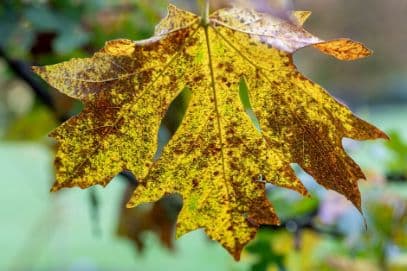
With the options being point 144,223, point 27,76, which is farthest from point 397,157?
point 27,76

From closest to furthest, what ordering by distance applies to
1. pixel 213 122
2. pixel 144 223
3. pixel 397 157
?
1. pixel 213 122
2. pixel 397 157
3. pixel 144 223

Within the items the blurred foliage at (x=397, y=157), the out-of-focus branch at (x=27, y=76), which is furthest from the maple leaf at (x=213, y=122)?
the blurred foliage at (x=397, y=157)

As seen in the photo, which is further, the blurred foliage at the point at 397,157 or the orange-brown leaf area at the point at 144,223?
the orange-brown leaf area at the point at 144,223

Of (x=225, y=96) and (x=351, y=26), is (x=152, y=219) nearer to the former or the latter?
(x=225, y=96)

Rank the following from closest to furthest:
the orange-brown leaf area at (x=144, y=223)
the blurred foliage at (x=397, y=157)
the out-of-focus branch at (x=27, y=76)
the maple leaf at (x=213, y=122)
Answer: the maple leaf at (x=213, y=122), the out-of-focus branch at (x=27, y=76), the blurred foliage at (x=397, y=157), the orange-brown leaf area at (x=144, y=223)

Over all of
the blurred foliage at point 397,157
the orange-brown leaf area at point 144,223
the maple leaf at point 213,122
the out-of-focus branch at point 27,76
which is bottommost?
the orange-brown leaf area at point 144,223

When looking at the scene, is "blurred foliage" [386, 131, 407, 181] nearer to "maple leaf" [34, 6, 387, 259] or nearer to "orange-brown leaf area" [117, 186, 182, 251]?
"orange-brown leaf area" [117, 186, 182, 251]

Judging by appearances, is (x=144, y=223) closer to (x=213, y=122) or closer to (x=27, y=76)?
(x=27, y=76)

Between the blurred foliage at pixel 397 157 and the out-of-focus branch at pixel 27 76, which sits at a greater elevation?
the out-of-focus branch at pixel 27 76

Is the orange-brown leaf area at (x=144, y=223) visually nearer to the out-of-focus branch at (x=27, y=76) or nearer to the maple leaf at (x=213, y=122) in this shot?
the out-of-focus branch at (x=27, y=76)

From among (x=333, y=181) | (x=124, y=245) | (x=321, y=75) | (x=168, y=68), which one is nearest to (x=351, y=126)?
(x=333, y=181)
